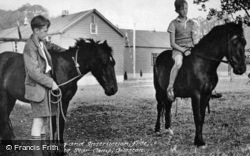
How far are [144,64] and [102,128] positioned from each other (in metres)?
39.7

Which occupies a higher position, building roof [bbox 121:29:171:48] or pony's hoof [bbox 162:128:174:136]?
building roof [bbox 121:29:171:48]

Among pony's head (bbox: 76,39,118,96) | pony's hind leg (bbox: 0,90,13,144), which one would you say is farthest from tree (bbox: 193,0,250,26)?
pony's hind leg (bbox: 0,90,13,144)

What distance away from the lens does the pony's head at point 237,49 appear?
20.1ft

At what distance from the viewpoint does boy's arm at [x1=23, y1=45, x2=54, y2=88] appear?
4.61 meters

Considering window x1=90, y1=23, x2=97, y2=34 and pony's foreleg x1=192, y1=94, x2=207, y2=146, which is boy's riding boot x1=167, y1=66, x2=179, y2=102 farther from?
window x1=90, y1=23, x2=97, y2=34

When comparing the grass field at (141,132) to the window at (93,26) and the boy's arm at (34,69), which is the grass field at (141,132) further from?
the window at (93,26)

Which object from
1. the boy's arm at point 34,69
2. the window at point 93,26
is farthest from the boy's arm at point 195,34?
the window at point 93,26

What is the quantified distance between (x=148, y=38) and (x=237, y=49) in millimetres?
46299

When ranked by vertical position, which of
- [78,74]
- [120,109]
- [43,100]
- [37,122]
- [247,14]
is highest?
[247,14]

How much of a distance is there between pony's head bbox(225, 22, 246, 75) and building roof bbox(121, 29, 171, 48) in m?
40.6

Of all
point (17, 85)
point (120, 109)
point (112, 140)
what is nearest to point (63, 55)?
point (17, 85)

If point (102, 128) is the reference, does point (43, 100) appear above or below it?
above

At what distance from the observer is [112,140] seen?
716 centimetres

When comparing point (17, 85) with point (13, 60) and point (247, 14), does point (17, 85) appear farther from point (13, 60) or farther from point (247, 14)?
point (247, 14)
